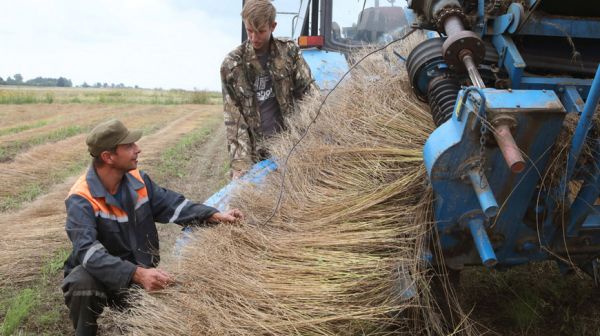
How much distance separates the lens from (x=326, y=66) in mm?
4590

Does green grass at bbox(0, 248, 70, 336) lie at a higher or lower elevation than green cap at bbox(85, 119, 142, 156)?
lower

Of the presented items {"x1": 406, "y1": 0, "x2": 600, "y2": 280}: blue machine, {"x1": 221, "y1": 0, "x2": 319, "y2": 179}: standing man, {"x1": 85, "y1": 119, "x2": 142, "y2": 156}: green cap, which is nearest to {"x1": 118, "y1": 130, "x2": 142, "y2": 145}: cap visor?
{"x1": 85, "y1": 119, "x2": 142, "y2": 156}: green cap

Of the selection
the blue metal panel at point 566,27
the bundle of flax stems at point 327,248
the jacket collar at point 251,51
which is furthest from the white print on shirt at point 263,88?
the blue metal panel at point 566,27

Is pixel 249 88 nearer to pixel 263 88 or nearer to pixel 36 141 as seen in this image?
pixel 263 88

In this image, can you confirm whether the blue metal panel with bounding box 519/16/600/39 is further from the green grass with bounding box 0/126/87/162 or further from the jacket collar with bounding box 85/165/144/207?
the green grass with bounding box 0/126/87/162

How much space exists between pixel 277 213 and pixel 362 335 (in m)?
0.83

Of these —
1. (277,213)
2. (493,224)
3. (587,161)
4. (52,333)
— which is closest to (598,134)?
(587,161)

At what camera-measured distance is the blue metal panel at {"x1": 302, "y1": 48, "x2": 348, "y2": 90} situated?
168 inches

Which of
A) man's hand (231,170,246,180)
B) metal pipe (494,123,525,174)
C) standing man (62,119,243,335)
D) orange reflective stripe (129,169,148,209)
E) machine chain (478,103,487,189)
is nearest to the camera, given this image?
metal pipe (494,123,525,174)

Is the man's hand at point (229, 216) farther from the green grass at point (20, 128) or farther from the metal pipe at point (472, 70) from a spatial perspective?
the green grass at point (20, 128)

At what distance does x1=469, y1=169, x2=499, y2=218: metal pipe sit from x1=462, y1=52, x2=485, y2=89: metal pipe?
0.39m

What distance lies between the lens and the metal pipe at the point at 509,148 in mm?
1887

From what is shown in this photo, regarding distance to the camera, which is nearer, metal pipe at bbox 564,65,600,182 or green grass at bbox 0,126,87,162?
metal pipe at bbox 564,65,600,182

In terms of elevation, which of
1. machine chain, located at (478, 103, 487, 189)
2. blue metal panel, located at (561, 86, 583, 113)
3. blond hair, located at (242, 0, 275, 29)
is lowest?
machine chain, located at (478, 103, 487, 189)
